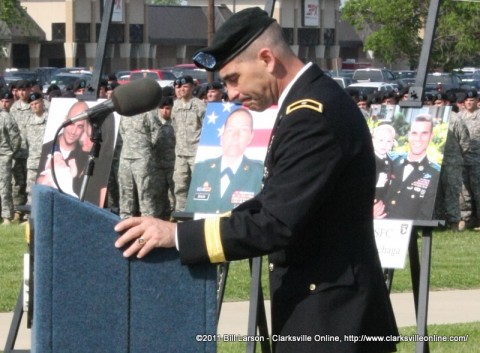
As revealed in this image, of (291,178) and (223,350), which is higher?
(291,178)

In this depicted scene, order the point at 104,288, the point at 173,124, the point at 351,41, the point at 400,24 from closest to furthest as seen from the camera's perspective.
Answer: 1. the point at 104,288
2. the point at 173,124
3. the point at 400,24
4. the point at 351,41

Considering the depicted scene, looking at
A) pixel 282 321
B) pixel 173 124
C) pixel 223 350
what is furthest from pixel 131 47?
pixel 282 321

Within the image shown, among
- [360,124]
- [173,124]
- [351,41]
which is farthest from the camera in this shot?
[351,41]

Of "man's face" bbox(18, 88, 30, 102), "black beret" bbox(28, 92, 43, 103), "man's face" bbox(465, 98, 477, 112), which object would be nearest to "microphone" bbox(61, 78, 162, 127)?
"black beret" bbox(28, 92, 43, 103)

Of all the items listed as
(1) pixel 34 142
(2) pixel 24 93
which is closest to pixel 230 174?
(1) pixel 34 142

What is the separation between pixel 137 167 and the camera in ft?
56.2

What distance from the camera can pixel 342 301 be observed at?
374cm

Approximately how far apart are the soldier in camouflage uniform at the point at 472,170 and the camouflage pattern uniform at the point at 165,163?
4494mm

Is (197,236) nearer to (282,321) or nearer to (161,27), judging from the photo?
(282,321)

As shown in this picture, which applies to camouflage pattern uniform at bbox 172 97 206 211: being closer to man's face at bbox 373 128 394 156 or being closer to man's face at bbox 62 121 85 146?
man's face at bbox 62 121 85 146

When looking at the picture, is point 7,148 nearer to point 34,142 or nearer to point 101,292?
point 34,142

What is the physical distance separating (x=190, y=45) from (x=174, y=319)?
65.5 m

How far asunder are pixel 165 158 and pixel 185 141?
55 centimetres

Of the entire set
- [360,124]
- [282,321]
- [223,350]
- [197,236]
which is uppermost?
[360,124]
